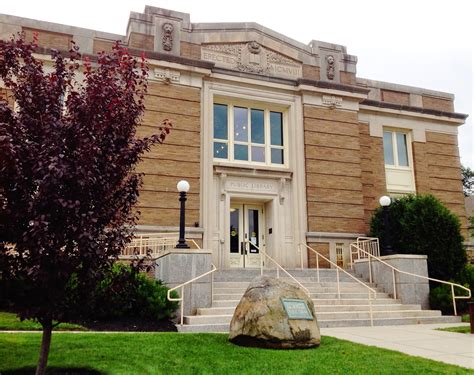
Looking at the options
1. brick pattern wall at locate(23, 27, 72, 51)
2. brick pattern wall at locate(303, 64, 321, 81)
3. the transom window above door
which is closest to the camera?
brick pattern wall at locate(23, 27, 72, 51)

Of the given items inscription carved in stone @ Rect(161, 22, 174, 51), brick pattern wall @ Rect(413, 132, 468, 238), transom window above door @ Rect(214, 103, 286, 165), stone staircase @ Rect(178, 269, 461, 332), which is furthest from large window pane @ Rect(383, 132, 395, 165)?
inscription carved in stone @ Rect(161, 22, 174, 51)

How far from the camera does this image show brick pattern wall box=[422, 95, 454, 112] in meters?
22.3

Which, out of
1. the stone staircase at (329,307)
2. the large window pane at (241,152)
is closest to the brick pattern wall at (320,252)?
the stone staircase at (329,307)

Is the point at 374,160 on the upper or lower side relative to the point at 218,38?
lower

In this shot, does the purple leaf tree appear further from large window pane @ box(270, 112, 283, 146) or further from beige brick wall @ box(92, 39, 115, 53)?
large window pane @ box(270, 112, 283, 146)

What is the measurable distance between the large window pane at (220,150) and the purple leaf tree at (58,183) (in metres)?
11.8

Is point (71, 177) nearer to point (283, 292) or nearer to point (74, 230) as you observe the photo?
point (74, 230)

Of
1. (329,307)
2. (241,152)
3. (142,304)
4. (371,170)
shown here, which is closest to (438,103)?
(371,170)

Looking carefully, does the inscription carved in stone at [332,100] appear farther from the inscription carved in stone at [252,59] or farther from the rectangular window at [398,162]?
the rectangular window at [398,162]

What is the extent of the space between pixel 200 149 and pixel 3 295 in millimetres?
11984

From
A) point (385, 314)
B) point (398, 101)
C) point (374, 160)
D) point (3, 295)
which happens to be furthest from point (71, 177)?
point (398, 101)

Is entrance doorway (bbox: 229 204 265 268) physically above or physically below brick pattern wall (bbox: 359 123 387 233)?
below

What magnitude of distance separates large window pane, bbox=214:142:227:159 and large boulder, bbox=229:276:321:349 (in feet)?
33.8

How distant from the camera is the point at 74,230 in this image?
5102 millimetres
